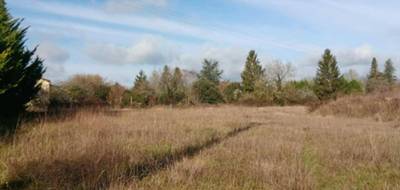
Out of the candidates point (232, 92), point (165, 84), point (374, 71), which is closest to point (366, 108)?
point (232, 92)

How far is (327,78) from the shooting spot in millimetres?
49938

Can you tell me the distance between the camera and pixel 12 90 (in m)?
13.9

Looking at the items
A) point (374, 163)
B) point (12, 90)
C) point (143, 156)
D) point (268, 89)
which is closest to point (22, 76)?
point (12, 90)

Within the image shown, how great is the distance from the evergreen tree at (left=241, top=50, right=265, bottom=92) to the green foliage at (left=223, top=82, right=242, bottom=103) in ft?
3.31

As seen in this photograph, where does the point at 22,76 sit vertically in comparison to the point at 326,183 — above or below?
above

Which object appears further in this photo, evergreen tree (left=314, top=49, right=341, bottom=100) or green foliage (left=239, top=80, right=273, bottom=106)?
evergreen tree (left=314, top=49, right=341, bottom=100)

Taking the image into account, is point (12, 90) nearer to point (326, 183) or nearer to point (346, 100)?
point (326, 183)

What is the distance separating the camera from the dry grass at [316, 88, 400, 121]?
18.5m

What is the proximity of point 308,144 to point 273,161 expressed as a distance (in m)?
2.77

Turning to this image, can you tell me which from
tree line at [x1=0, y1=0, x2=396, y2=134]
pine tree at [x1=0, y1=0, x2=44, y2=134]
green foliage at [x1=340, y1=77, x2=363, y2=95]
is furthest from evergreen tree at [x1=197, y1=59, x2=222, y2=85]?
pine tree at [x1=0, y1=0, x2=44, y2=134]

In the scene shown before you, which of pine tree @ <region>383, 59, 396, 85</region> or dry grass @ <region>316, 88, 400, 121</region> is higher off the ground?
pine tree @ <region>383, 59, 396, 85</region>

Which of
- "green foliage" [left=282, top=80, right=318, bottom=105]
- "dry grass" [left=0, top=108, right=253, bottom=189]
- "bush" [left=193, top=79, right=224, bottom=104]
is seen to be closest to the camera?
"dry grass" [left=0, top=108, right=253, bottom=189]

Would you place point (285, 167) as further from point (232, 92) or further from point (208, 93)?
point (232, 92)

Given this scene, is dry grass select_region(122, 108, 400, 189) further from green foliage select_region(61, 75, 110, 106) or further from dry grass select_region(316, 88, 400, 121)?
green foliage select_region(61, 75, 110, 106)
